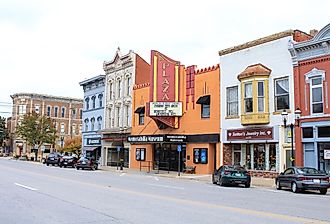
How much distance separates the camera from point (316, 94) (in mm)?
27375

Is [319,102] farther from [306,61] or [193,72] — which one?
[193,72]

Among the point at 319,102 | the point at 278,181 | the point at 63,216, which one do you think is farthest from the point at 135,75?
the point at 63,216

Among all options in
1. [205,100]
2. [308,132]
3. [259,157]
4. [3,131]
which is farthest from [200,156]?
[3,131]

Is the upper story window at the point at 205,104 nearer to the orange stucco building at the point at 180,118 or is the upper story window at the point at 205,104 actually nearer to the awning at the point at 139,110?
the orange stucco building at the point at 180,118

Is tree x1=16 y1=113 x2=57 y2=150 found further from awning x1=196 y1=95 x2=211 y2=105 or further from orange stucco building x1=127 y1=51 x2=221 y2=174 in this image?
awning x1=196 y1=95 x2=211 y2=105

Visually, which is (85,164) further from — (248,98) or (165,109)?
(248,98)

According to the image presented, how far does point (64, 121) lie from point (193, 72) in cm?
6204

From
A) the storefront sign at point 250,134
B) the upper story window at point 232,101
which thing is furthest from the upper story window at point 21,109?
the storefront sign at point 250,134

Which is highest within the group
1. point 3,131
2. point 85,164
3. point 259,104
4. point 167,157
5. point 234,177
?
point 3,131

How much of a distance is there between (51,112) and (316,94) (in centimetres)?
7350

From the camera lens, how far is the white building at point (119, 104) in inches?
1825

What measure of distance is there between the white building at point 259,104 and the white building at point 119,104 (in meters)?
14.8

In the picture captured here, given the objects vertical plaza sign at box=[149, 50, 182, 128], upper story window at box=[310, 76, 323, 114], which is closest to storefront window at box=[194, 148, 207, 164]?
vertical plaza sign at box=[149, 50, 182, 128]

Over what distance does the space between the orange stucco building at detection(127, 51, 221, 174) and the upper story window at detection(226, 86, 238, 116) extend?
1.28 meters
